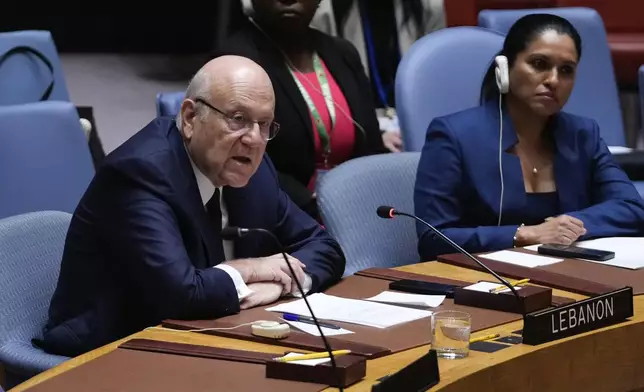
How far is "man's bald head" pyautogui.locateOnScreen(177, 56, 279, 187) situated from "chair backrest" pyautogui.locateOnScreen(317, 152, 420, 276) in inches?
21.7

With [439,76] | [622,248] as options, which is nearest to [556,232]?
[622,248]

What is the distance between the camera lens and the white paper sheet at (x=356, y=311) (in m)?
2.31

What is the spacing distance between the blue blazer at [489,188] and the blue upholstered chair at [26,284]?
3.23 feet

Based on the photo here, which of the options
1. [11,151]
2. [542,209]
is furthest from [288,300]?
[11,151]

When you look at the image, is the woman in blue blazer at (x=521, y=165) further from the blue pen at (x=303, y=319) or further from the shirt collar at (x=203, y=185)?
the blue pen at (x=303, y=319)

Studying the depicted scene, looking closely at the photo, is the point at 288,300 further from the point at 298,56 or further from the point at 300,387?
the point at 298,56

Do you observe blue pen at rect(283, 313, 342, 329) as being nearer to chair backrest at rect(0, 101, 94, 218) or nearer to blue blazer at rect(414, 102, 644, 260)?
blue blazer at rect(414, 102, 644, 260)

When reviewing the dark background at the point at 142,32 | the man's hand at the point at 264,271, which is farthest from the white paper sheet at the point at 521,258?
the dark background at the point at 142,32

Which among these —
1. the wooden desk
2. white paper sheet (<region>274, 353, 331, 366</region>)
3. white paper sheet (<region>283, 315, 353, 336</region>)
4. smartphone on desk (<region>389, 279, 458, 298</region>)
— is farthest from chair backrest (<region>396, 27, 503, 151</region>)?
white paper sheet (<region>274, 353, 331, 366</region>)

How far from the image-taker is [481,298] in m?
2.45

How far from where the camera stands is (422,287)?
2.55m

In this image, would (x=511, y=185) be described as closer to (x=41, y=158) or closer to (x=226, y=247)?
(x=226, y=247)

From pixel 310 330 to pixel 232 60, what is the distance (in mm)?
678

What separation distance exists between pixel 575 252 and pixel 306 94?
1203 mm
